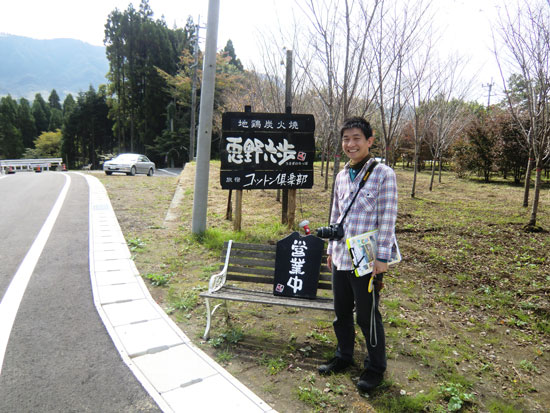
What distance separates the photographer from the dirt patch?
273 centimetres

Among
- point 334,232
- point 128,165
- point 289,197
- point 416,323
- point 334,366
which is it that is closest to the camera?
point 334,232

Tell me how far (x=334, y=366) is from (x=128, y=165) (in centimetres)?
1916

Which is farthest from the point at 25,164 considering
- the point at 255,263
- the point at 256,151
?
the point at 255,263

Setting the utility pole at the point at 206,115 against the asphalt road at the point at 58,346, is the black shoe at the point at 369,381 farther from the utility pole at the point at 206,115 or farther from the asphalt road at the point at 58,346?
the utility pole at the point at 206,115

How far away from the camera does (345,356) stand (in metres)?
2.96

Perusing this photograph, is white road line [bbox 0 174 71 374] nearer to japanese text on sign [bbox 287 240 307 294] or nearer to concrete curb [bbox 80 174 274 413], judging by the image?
concrete curb [bbox 80 174 274 413]

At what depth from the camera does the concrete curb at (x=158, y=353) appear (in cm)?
255

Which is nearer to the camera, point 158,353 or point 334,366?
point 334,366

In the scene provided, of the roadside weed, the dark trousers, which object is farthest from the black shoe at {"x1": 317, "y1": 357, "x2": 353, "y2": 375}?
the roadside weed

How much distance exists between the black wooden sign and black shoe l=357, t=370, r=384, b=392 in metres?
4.56

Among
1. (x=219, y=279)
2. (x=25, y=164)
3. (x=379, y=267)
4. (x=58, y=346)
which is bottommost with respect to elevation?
(x=58, y=346)

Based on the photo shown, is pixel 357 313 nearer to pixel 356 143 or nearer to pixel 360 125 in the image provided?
pixel 356 143

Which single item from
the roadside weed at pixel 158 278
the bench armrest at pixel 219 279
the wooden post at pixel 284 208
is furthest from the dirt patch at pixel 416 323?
the bench armrest at pixel 219 279

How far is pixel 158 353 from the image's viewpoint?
314 centimetres
